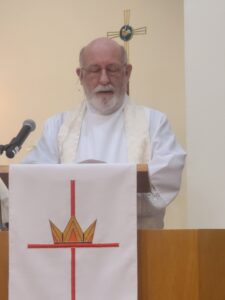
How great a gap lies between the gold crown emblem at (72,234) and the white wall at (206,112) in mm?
1341

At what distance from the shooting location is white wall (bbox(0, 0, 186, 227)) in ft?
14.1

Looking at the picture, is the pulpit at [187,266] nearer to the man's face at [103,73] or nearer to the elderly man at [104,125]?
the elderly man at [104,125]

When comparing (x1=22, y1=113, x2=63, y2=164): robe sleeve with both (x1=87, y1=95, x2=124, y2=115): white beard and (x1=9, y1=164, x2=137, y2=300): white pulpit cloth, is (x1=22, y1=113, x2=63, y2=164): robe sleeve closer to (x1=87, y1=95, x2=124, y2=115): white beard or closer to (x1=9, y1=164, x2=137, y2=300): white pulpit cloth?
(x1=87, y1=95, x2=124, y2=115): white beard

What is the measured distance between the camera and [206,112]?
308cm

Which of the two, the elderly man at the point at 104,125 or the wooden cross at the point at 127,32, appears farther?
the wooden cross at the point at 127,32

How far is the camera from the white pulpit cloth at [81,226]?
1816mm

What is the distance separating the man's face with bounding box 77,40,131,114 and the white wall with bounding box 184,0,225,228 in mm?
520

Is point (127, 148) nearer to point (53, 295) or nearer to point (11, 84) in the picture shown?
point (53, 295)

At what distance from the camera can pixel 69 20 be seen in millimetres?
4520

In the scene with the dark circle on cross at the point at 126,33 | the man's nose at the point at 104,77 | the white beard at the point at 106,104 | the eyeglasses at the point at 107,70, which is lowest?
the white beard at the point at 106,104

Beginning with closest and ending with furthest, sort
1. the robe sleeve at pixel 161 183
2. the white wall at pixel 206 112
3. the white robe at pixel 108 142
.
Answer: the robe sleeve at pixel 161 183 → the white robe at pixel 108 142 → the white wall at pixel 206 112

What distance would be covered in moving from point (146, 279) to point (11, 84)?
301 centimetres

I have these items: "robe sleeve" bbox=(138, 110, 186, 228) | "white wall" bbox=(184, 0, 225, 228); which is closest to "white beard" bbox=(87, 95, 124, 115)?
"robe sleeve" bbox=(138, 110, 186, 228)

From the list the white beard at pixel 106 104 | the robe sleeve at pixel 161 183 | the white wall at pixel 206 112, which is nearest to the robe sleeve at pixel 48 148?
the white beard at pixel 106 104
